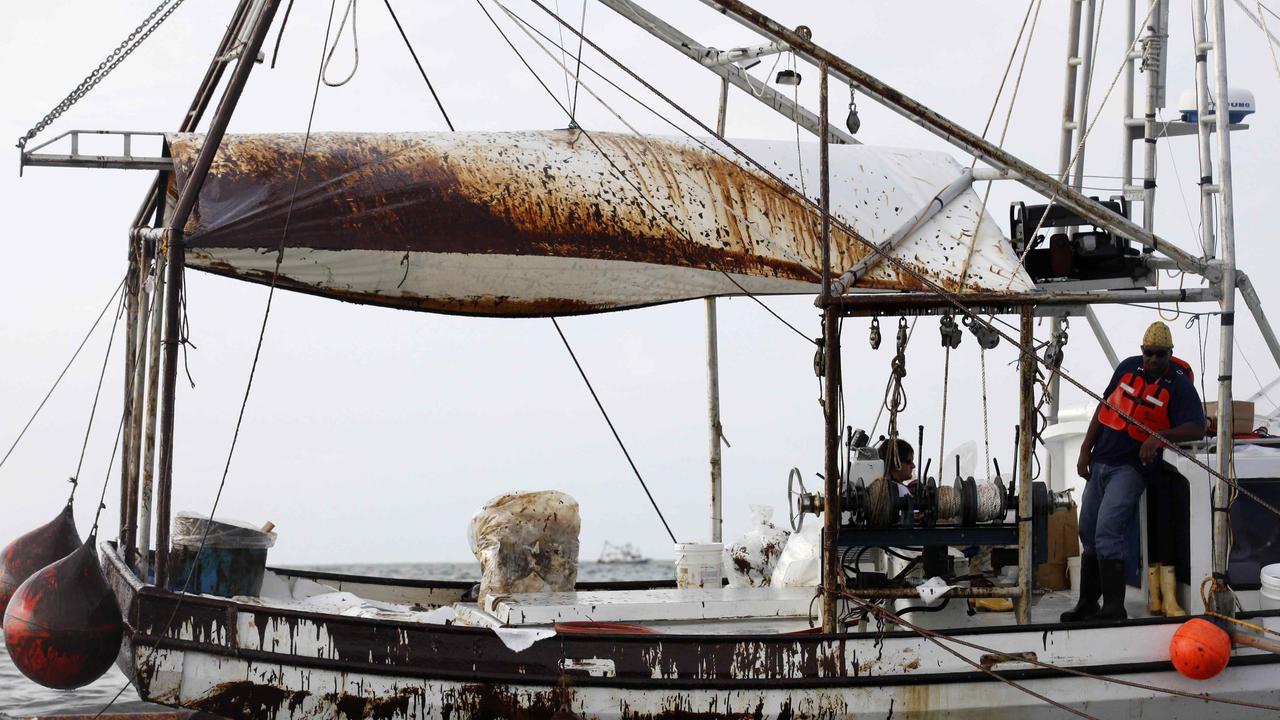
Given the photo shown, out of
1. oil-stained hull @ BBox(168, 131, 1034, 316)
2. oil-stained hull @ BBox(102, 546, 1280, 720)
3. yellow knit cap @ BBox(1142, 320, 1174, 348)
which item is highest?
oil-stained hull @ BBox(168, 131, 1034, 316)

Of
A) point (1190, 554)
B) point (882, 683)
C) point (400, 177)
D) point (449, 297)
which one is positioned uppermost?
point (400, 177)

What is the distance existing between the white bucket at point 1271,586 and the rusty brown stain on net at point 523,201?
12.1 feet

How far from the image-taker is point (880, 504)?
32.9ft

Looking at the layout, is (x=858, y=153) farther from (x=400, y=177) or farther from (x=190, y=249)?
(x=190, y=249)

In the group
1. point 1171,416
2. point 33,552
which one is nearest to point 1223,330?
point 1171,416

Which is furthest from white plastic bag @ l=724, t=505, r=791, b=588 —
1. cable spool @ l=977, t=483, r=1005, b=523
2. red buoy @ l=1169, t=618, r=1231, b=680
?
red buoy @ l=1169, t=618, r=1231, b=680

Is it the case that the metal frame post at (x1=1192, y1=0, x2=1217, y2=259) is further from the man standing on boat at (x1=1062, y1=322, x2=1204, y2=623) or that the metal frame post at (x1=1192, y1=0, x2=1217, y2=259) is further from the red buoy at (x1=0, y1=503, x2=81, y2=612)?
the red buoy at (x1=0, y1=503, x2=81, y2=612)

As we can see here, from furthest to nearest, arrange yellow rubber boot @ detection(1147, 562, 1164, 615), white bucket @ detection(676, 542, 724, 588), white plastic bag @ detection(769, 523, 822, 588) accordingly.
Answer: white bucket @ detection(676, 542, 724, 588) → white plastic bag @ detection(769, 523, 822, 588) → yellow rubber boot @ detection(1147, 562, 1164, 615)

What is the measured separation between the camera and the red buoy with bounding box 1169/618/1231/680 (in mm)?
9594

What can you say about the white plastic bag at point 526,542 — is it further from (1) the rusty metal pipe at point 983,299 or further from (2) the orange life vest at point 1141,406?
(2) the orange life vest at point 1141,406

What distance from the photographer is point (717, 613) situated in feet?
36.1

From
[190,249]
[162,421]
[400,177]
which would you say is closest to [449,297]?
[400,177]

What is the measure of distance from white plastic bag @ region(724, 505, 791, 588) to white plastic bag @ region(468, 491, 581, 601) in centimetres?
189

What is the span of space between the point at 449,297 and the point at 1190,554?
6345mm
